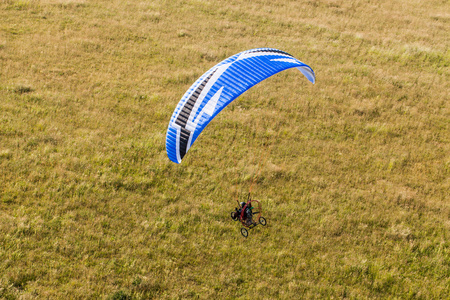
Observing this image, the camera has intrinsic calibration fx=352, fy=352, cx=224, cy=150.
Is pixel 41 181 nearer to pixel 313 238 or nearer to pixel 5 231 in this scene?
pixel 5 231

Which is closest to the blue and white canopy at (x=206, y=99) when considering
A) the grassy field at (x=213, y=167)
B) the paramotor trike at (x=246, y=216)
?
the paramotor trike at (x=246, y=216)

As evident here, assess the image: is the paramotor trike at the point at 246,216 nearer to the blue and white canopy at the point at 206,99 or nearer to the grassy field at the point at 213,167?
the grassy field at the point at 213,167

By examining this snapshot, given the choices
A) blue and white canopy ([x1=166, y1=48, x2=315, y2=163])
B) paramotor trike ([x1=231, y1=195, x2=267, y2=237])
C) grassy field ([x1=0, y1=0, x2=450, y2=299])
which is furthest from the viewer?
paramotor trike ([x1=231, y1=195, x2=267, y2=237])

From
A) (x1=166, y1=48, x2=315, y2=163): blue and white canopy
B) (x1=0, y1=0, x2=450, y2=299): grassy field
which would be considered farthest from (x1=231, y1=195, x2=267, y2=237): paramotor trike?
(x1=166, y1=48, x2=315, y2=163): blue and white canopy

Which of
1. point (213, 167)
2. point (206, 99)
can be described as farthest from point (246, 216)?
point (213, 167)

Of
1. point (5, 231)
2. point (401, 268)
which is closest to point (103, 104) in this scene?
point (5, 231)

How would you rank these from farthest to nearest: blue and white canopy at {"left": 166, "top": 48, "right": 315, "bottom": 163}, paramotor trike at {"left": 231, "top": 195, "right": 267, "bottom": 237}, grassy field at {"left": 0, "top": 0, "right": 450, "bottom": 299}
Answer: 1. paramotor trike at {"left": 231, "top": 195, "right": 267, "bottom": 237}
2. grassy field at {"left": 0, "top": 0, "right": 450, "bottom": 299}
3. blue and white canopy at {"left": 166, "top": 48, "right": 315, "bottom": 163}

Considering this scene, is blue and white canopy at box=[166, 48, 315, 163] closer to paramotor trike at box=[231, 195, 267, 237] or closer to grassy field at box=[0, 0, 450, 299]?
paramotor trike at box=[231, 195, 267, 237]
